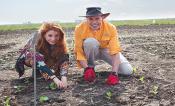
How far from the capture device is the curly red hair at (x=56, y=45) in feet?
23.4

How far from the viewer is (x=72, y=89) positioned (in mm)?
6961

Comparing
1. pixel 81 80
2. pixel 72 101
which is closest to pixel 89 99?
pixel 72 101

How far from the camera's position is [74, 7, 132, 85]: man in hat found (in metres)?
7.32

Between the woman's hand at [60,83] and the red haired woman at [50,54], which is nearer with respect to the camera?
the woman's hand at [60,83]

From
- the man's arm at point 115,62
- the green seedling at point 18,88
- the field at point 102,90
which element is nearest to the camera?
the field at point 102,90

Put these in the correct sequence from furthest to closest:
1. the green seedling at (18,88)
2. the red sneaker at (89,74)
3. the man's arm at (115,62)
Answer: the man's arm at (115,62) < the red sneaker at (89,74) < the green seedling at (18,88)

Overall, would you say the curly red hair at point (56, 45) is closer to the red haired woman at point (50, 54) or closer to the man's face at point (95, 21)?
the red haired woman at point (50, 54)

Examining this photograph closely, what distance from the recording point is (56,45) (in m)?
7.36

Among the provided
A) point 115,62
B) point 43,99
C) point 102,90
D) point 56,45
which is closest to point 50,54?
point 56,45

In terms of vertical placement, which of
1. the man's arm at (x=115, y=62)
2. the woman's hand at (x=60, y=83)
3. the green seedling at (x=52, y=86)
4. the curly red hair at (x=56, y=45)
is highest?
the curly red hair at (x=56, y=45)

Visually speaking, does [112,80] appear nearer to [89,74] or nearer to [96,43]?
[89,74]

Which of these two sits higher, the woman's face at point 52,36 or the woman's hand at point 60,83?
the woman's face at point 52,36

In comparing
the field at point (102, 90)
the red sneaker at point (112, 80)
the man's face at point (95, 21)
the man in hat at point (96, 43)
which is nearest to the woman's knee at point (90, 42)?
the man in hat at point (96, 43)

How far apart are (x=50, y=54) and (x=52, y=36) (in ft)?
1.61
